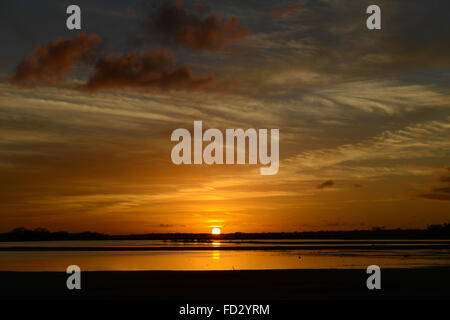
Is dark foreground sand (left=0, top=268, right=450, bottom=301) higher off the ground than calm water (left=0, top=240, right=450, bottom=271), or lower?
lower

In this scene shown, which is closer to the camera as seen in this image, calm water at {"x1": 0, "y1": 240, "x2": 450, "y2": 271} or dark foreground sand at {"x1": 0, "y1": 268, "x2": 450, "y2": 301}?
dark foreground sand at {"x1": 0, "y1": 268, "x2": 450, "y2": 301}

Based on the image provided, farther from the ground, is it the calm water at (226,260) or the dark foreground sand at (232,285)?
the calm water at (226,260)

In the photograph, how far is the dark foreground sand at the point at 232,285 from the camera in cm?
2855

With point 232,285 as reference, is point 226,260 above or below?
above

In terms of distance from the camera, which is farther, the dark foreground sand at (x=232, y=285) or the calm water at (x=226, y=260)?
the calm water at (x=226, y=260)

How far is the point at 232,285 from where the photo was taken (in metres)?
33.0

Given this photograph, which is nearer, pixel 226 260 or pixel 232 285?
A: pixel 232 285

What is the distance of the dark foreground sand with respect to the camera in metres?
28.5
